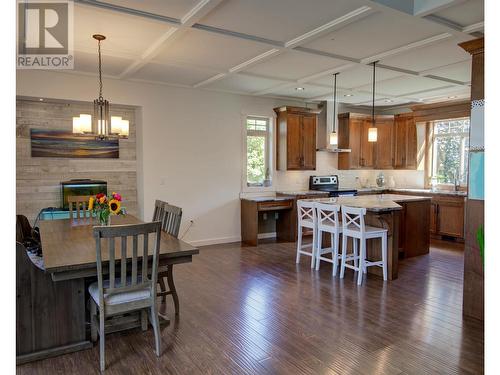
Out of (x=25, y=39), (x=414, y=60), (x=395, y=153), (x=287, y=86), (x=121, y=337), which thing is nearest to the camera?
(x=121, y=337)

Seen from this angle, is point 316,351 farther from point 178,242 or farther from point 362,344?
point 178,242

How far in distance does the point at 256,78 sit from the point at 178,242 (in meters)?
3.29

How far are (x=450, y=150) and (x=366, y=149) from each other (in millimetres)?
1691

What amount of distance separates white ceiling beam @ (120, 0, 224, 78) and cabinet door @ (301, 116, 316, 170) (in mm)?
3507

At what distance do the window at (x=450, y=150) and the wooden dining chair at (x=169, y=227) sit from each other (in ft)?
20.4

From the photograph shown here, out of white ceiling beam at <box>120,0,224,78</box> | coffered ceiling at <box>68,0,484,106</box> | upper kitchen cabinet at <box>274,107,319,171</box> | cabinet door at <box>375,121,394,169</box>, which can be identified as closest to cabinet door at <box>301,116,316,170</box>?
upper kitchen cabinet at <box>274,107,319,171</box>

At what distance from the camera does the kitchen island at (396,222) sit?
14.6ft

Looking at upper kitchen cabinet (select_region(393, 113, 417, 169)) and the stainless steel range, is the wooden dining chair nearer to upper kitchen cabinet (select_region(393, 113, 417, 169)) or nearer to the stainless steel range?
the stainless steel range

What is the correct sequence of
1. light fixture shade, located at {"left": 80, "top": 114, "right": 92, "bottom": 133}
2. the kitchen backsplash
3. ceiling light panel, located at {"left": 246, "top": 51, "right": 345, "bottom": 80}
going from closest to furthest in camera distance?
1. light fixture shade, located at {"left": 80, "top": 114, "right": 92, "bottom": 133}
2. ceiling light panel, located at {"left": 246, "top": 51, "right": 345, "bottom": 80}
3. the kitchen backsplash

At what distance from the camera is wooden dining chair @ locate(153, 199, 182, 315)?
338cm

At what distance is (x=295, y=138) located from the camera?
703 cm

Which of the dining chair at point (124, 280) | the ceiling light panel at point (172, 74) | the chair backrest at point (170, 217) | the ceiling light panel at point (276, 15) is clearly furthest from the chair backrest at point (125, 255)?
the ceiling light panel at point (172, 74)

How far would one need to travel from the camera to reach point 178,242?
310 centimetres
